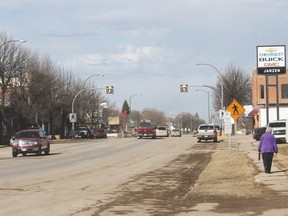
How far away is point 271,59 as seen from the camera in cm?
4944

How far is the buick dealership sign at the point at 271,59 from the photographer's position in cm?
4919

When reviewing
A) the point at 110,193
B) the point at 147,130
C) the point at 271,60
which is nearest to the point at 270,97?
the point at 147,130

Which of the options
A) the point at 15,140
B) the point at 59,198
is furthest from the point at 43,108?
the point at 59,198

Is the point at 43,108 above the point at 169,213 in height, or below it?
above

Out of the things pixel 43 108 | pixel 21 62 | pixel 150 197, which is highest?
pixel 21 62

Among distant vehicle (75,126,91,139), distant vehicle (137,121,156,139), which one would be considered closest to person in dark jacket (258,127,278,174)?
distant vehicle (137,121,156,139)

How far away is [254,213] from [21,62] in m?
52.3

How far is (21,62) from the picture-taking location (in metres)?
59.9

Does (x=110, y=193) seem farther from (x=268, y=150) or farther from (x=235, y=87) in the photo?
(x=235, y=87)

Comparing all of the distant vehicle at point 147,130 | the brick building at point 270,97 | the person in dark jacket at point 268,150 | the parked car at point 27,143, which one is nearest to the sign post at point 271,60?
the distant vehicle at point 147,130

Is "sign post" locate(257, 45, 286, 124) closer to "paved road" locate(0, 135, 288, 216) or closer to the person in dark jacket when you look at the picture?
"paved road" locate(0, 135, 288, 216)

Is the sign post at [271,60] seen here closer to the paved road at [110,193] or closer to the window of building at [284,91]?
A: the paved road at [110,193]

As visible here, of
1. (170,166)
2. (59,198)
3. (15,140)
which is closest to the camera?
(59,198)

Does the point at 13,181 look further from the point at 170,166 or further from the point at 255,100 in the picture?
the point at 255,100
